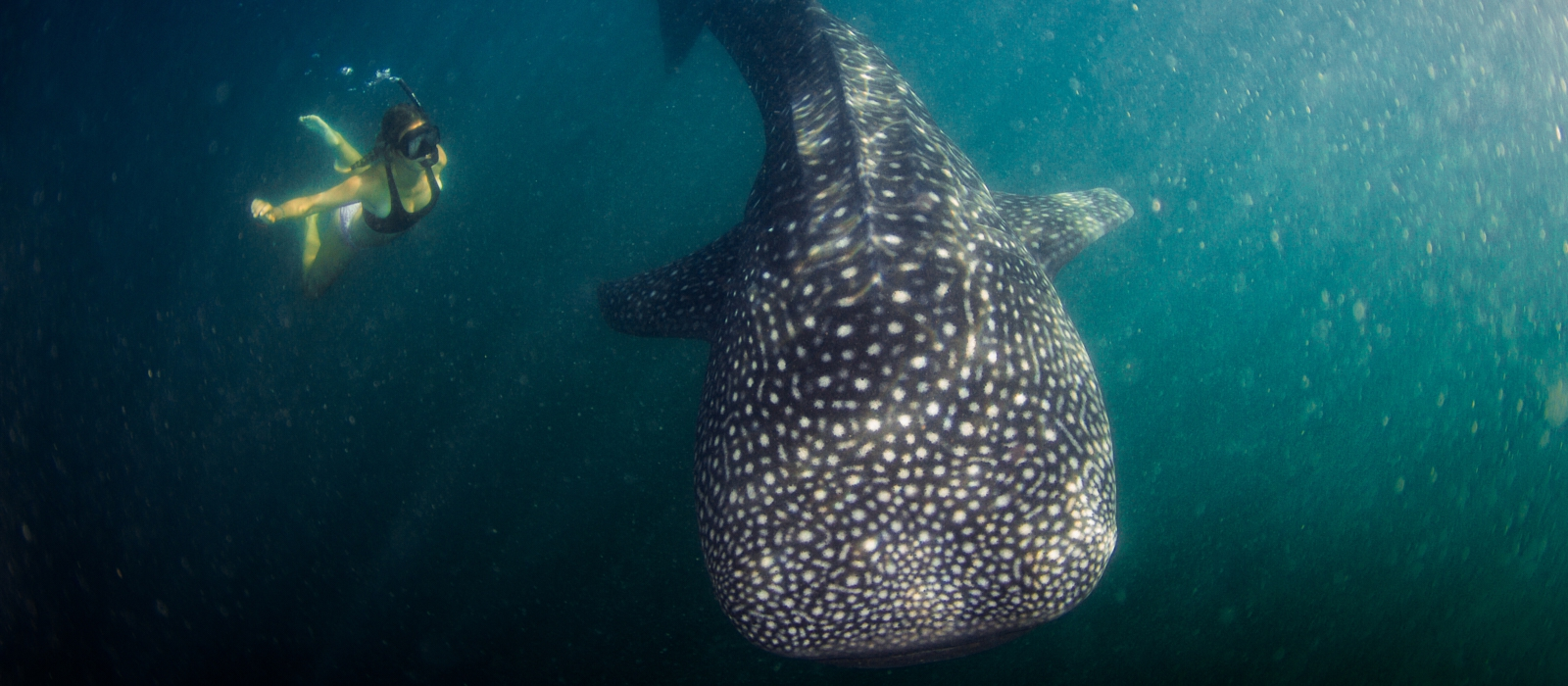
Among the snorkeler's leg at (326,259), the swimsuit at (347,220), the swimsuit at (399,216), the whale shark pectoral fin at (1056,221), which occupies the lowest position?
the snorkeler's leg at (326,259)

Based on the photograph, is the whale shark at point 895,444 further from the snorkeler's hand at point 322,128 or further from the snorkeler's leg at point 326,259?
the snorkeler's hand at point 322,128

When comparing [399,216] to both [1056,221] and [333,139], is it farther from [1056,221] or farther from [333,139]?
[1056,221]

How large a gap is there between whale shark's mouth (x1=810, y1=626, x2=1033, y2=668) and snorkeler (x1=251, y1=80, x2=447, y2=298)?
572 centimetres

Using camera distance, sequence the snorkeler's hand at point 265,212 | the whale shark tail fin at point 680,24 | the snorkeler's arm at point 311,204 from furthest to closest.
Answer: the whale shark tail fin at point 680,24 → the snorkeler's arm at point 311,204 → the snorkeler's hand at point 265,212

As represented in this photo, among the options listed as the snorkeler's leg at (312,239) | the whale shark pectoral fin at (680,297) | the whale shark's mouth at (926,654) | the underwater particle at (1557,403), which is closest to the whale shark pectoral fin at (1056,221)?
the whale shark pectoral fin at (680,297)

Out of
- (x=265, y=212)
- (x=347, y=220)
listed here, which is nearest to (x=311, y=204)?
(x=265, y=212)

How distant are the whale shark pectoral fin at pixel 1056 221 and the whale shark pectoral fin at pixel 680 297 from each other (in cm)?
224

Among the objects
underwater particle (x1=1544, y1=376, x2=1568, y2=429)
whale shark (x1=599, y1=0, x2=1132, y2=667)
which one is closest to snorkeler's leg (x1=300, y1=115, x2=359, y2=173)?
whale shark (x1=599, y1=0, x2=1132, y2=667)

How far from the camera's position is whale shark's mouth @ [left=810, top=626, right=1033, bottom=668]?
2.95m

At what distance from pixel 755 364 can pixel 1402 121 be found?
18.5 m

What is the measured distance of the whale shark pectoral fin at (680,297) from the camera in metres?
4.47

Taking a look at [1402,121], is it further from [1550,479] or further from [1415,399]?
[1550,479]

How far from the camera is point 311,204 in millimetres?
5801

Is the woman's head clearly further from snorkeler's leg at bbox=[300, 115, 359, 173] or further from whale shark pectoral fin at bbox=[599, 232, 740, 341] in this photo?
whale shark pectoral fin at bbox=[599, 232, 740, 341]
